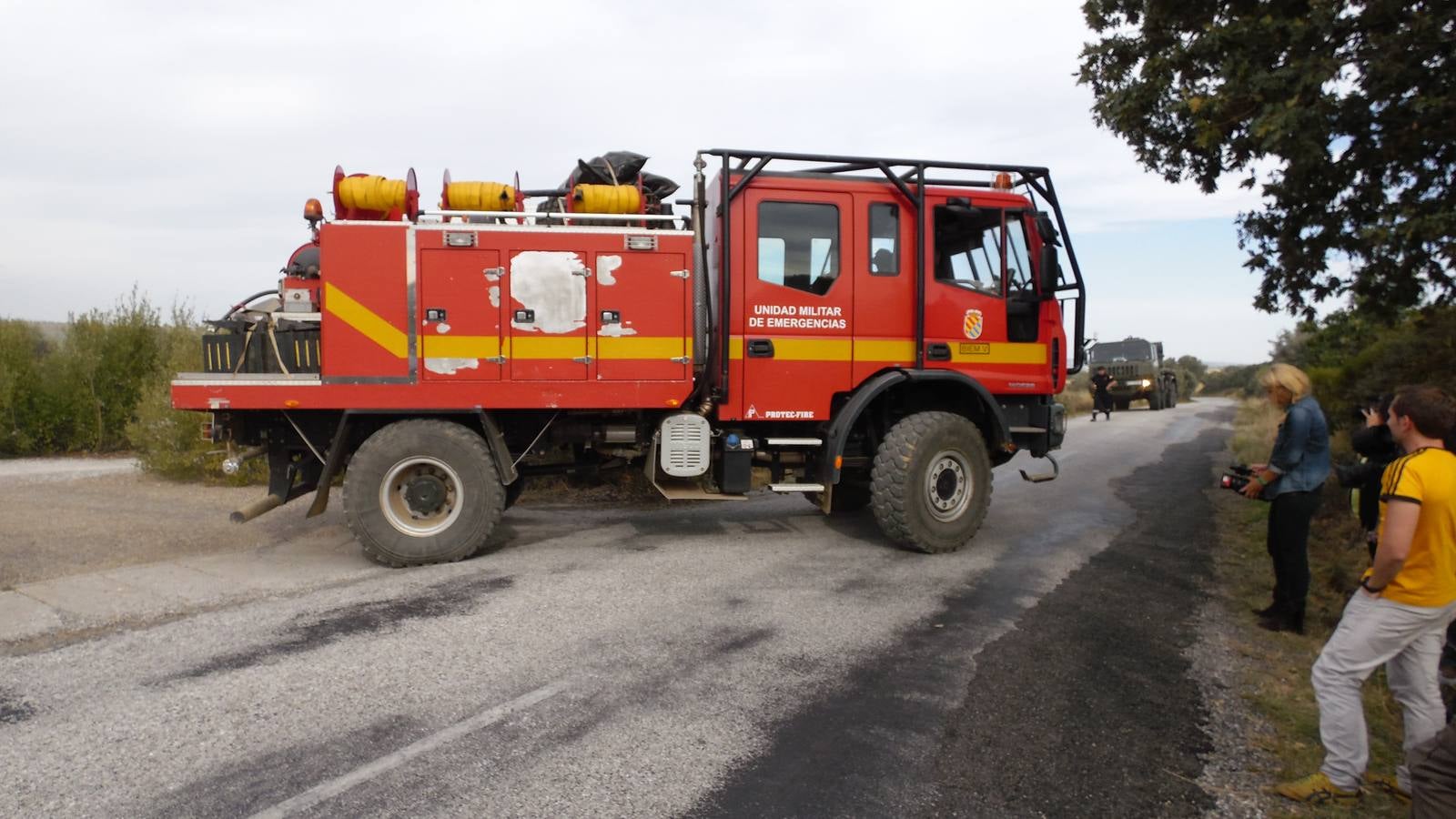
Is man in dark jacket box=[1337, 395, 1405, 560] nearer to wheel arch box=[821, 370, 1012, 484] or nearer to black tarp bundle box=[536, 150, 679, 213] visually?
wheel arch box=[821, 370, 1012, 484]

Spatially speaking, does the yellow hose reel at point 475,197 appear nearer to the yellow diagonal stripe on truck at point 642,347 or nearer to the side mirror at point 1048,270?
the yellow diagonal stripe on truck at point 642,347

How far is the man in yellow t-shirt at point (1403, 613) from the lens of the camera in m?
3.36

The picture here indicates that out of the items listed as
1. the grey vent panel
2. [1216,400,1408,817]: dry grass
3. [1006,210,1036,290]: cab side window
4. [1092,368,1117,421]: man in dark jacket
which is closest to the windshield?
[1092,368,1117,421]: man in dark jacket

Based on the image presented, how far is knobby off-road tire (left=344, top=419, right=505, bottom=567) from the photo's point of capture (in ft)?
22.4

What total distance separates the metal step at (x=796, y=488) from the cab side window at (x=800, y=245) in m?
1.66

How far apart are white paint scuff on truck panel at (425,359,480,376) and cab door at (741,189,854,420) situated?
7.07 ft

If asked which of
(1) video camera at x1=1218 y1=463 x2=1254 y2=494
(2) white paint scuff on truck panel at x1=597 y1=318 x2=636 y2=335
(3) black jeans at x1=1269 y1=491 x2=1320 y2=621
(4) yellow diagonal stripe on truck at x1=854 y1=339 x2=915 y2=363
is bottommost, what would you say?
(3) black jeans at x1=1269 y1=491 x2=1320 y2=621

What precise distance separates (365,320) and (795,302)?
11.0ft

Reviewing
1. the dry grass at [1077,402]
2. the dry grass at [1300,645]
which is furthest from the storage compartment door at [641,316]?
the dry grass at [1077,402]

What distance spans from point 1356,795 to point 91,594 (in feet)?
23.4

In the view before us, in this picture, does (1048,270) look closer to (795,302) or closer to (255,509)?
(795,302)

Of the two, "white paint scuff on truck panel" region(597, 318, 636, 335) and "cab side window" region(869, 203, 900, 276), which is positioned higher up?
"cab side window" region(869, 203, 900, 276)

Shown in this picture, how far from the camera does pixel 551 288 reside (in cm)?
702

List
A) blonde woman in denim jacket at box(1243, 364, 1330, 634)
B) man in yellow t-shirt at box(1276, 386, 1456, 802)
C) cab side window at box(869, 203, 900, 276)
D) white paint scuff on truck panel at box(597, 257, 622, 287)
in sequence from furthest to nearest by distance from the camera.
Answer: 1. cab side window at box(869, 203, 900, 276)
2. white paint scuff on truck panel at box(597, 257, 622, 287)
3. blonde woman in denim jacket at box(1243, 364, 1330, 634)
4. man in yellow t-shirt at box(1276, 386, 1456, 802)
